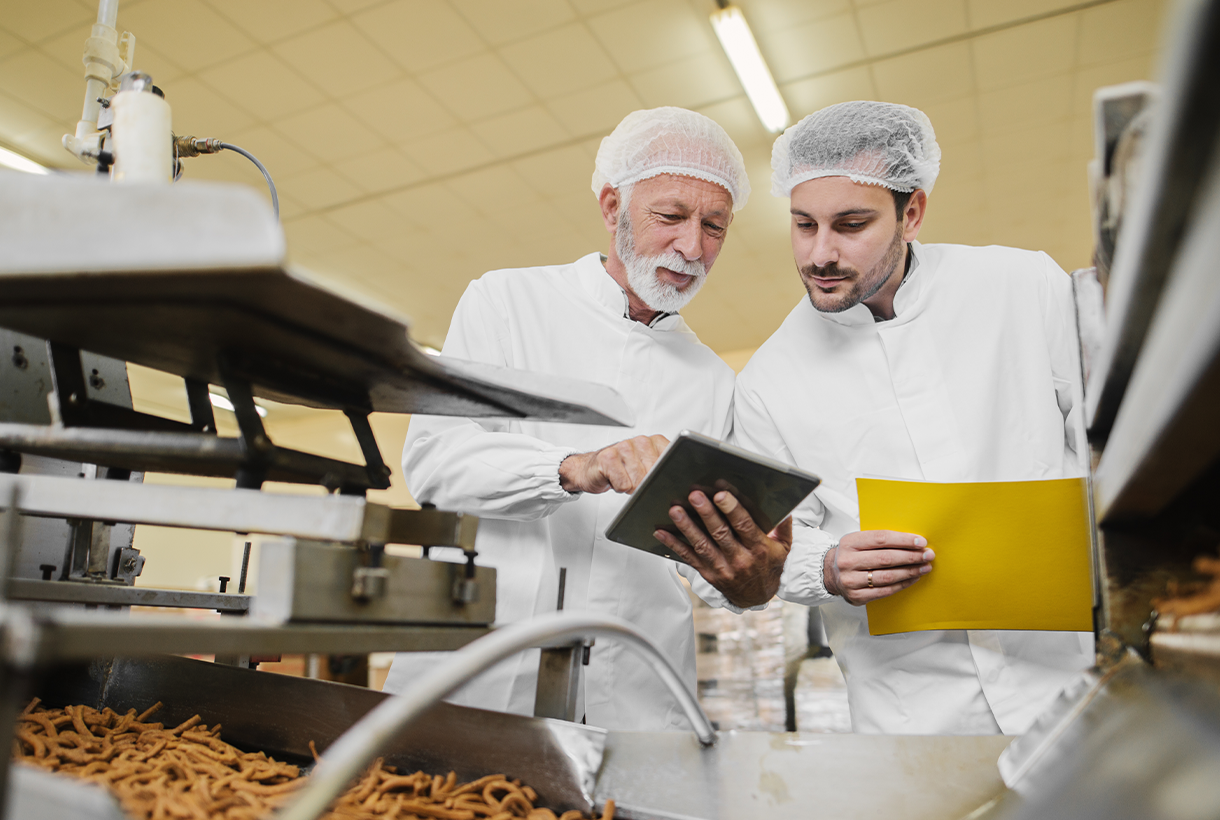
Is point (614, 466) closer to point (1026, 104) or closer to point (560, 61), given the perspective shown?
point (560, 61)

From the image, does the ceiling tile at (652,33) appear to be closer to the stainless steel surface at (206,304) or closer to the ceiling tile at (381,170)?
the ceiling tile at (381,170)

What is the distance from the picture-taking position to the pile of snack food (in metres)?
0.74

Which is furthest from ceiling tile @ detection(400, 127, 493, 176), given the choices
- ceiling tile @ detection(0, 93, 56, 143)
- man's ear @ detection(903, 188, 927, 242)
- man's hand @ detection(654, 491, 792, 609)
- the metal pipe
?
the metal pipe

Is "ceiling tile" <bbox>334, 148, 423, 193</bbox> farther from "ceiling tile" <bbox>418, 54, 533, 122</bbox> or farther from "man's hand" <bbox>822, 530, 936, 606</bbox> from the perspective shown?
"man's hand" <bbox>822, 530, 936, 606</bbox>

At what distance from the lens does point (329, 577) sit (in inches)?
24.6

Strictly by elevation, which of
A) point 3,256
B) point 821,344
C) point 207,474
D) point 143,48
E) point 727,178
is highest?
point 143,48

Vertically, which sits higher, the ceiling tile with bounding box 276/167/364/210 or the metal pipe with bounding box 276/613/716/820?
the ceiling tile with bounding box 276/167/364/210

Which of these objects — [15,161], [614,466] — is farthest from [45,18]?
[614,466]

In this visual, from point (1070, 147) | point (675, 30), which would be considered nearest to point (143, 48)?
point (675, 30)

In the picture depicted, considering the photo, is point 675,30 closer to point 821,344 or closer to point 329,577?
point 821,344

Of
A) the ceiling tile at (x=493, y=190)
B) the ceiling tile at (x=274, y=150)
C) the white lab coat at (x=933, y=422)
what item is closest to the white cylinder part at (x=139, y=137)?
the white lab coat at (x=933, y=422)

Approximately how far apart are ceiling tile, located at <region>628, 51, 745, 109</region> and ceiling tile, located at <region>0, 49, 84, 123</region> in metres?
2.66

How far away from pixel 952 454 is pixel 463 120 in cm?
328

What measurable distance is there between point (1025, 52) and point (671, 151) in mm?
2618
